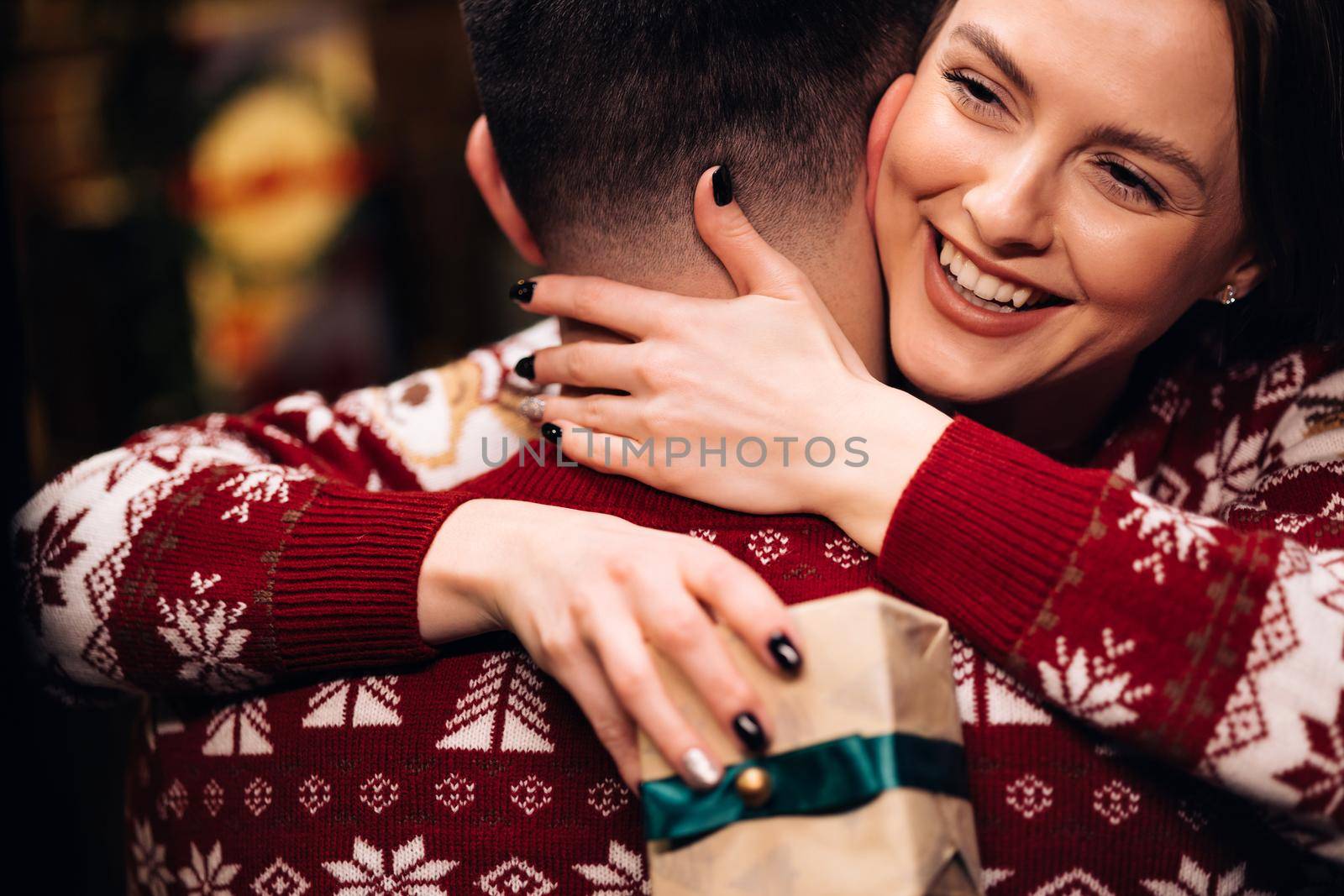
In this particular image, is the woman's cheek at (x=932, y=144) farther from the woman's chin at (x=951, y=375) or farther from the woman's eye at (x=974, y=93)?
the woman's chin at (x=951, y=375)

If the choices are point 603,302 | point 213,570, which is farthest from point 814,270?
point 213,570

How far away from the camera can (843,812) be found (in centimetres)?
72

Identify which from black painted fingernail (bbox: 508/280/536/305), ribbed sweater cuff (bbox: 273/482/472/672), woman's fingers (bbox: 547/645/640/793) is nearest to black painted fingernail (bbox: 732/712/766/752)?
woman's fingers (bbox: 547/645/640/793)

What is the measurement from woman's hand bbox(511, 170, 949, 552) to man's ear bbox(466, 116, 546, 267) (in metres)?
0.17

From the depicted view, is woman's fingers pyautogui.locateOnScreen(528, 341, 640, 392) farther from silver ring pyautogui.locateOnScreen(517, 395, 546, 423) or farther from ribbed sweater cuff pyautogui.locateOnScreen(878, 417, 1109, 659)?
ribbed sweater cuff pyautogui.locateOnScreen(878, 417, 1109, 659)

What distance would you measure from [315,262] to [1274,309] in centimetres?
328

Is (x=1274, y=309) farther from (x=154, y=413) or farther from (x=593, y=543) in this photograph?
(x=154, y=413)

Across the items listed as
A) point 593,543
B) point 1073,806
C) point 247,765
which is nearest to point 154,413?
point 247,765

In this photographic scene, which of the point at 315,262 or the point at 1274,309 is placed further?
the point at 315,262

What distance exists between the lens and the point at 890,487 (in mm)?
916

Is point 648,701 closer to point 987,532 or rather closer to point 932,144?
point 987,532

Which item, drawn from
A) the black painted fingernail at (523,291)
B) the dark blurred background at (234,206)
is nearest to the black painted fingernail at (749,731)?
the black painted fingernail at (523,291)

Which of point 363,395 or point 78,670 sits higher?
point 363,395

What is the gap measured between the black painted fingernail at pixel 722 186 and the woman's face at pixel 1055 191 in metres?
0.20
